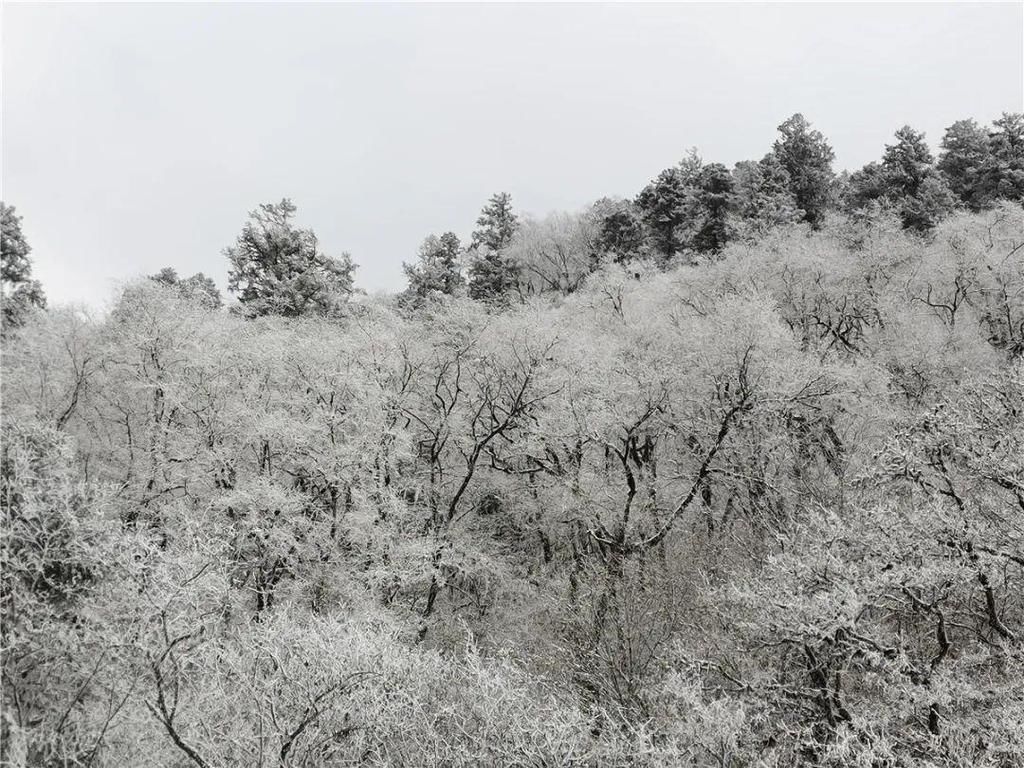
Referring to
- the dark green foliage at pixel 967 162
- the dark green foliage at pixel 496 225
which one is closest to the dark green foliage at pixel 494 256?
the dark green foliage at pixel 496 225

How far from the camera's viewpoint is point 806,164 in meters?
43.5

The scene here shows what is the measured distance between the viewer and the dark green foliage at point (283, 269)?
36312 mm

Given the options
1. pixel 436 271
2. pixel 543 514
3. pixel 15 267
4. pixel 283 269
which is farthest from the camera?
pixel 436 271

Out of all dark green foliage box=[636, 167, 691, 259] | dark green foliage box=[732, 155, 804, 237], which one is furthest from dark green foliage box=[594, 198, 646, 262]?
dark green foliage box=[732, 155, 804, 237]

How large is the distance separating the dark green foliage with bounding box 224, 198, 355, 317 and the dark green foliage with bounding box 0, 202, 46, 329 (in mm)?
11103

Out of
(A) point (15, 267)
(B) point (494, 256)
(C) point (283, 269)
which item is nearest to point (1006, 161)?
(B) point (494, 256)

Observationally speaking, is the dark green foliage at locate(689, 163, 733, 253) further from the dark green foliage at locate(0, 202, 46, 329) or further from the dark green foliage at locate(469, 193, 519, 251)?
the dark green foliage at locate(0, 202, 46, 329)

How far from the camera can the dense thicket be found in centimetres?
1003

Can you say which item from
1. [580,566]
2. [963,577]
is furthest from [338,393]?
[963,577]

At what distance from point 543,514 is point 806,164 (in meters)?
35.0

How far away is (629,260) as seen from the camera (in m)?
45.0

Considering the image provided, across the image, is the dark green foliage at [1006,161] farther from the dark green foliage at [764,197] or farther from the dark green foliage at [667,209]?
the dark green foliage at [667,209]

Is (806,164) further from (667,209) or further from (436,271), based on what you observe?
(436,271)

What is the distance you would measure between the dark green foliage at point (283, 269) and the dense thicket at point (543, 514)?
192 millimetres
